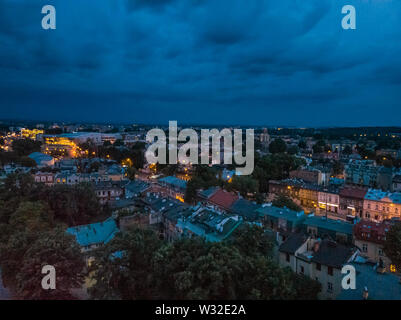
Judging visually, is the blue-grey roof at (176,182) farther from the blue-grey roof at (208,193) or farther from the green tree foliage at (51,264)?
the green tree foliage at (51,264)

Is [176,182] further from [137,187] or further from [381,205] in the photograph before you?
[381,205]

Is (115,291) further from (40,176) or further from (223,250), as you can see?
(40,176)

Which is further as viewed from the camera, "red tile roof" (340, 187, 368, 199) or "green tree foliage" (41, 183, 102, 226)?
"red tile roof" (340, 187, 368, 199)

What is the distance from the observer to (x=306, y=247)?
57.1 ft

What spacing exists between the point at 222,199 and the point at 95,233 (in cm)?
1416

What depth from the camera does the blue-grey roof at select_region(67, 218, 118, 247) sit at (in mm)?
21656

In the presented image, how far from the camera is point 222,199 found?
3153cm

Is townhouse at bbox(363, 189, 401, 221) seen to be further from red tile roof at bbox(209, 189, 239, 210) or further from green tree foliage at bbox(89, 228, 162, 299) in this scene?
green tree foliage at bbox(89, 228, 162, 299)

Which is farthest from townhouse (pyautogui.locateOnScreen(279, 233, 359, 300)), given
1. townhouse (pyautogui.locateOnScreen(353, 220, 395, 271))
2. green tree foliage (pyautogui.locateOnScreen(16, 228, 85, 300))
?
green tree foliage (pyautogui.locateOnScreen(16, 228, 85, 300))

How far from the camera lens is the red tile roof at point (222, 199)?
3037 cm

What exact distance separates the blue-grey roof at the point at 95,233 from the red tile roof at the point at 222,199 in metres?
11.7

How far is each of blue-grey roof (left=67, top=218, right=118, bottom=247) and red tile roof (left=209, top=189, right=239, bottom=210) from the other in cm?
1167

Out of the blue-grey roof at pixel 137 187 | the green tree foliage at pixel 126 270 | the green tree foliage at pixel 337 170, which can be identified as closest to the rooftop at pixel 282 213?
the green tree foliage at pixel 126 270
